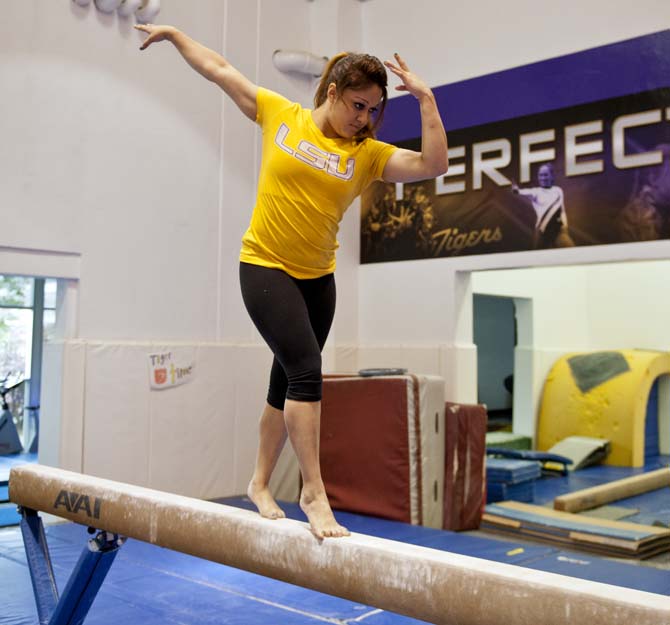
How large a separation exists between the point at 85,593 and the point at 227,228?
4.25 meters

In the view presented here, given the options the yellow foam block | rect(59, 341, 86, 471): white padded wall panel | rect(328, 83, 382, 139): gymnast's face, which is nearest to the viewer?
rect(328, 83, 382, 139): gymnast's face

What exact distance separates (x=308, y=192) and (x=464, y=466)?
4.10 m

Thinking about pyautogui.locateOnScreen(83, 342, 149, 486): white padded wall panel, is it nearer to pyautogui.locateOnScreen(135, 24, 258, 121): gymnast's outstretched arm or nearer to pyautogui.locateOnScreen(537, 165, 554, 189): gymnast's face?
pyautogui.locateOnScreen(537, 165, 554, 189): gymnast's face

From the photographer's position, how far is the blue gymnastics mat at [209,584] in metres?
3.50

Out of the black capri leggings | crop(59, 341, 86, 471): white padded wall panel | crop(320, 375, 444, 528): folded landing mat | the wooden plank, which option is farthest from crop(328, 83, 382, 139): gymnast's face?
the wooden plank

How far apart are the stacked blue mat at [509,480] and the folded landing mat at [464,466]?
2.84ft

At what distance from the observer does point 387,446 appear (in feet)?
18.7

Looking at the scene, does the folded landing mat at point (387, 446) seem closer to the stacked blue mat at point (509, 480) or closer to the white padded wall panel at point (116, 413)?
the stacked blue mat at point (509, 480)

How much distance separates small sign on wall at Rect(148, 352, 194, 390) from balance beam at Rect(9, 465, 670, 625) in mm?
3100

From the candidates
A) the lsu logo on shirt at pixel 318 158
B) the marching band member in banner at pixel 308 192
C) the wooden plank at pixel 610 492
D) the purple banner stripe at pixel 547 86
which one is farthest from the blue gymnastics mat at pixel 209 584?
the purple banner stripe at pixel 547 86

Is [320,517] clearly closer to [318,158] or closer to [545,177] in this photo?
[318,158]

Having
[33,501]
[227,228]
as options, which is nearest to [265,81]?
[227,228]

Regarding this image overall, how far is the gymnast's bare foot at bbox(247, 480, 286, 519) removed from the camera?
225 centimetres

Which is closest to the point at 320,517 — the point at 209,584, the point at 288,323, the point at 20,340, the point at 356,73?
the point at 288,323
